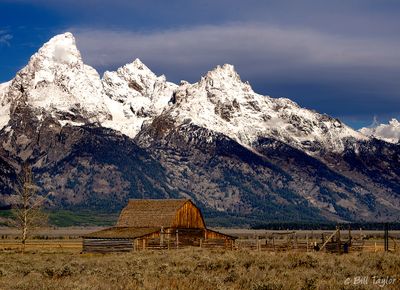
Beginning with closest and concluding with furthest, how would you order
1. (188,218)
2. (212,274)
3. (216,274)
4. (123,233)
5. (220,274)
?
(212,274) < (220,274) < (216,274) < (123,233) < (188,218)

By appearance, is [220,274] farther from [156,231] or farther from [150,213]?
[150,213]

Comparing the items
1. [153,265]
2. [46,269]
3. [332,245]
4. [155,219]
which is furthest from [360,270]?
[155,219]

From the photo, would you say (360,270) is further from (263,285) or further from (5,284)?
(5,284)

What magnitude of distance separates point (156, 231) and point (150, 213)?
5869 millimetres

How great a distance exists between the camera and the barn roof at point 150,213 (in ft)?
295

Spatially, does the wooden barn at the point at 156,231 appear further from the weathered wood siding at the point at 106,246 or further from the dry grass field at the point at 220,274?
the dry grass field at the point at 220,274

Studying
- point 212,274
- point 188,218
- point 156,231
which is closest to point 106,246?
point 156,231

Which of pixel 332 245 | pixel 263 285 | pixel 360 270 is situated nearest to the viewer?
pixel 263 285

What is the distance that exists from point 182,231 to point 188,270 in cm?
5517

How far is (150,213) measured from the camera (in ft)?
301

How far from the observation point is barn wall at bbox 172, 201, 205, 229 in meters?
91.3

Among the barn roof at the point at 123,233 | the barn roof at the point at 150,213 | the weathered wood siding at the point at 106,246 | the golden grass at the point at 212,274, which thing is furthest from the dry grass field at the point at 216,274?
the barn roof at the point at 150,213

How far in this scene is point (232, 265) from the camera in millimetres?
39031

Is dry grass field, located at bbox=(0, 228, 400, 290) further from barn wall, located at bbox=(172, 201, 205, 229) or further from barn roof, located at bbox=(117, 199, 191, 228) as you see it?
barn wall, located at bbox=(172, 201, 205, 229)
